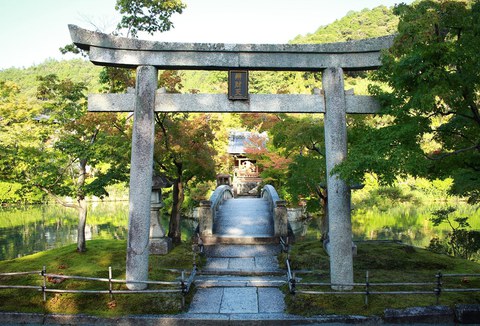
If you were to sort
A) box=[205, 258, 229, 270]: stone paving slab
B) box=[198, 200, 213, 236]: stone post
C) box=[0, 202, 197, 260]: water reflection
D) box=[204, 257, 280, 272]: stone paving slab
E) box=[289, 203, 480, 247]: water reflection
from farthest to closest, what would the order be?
box=[289, 203, 480, 247]: water reflection < box=[0, 202, 197, 260]: water reflection < box=[198, 200, 213, 236]: stone post < box=[205, 258, 229, 270]: stone paving slab < box=[204, 257, 280, 272]: stone paving slab

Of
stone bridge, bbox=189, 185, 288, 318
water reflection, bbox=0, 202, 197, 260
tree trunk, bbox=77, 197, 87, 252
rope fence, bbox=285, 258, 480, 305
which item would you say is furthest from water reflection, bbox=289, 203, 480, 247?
tree trunk, bbox=77, 197, 87, 252

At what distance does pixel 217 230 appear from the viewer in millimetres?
14578

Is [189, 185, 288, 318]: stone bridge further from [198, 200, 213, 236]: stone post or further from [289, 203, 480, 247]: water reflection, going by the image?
[289, 203, 480, 247]: water reflection

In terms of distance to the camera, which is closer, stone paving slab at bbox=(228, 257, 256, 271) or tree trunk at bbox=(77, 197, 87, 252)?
stone paving slab at bbox=(228, 257, 256, 271)

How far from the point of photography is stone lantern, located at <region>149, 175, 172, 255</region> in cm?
1177

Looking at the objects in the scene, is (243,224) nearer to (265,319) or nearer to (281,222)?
(281,222)

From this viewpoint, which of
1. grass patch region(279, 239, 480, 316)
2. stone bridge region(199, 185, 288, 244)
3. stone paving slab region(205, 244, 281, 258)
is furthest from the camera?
stone bridge region(199, 185, 288, 244)

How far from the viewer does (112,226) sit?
2847 centimetres

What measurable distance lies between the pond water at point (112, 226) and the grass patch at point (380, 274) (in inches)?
392

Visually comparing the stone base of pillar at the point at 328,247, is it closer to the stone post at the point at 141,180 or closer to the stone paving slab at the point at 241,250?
the stone paving slab at the point at 241,250

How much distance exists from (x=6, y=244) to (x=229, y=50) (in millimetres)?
18750

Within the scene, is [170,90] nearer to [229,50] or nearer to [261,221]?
[229,50]

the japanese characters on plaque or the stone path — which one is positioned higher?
the japanese characters on plaque

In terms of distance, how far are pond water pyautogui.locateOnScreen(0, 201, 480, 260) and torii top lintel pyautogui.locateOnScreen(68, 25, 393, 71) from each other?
45.6 feet
